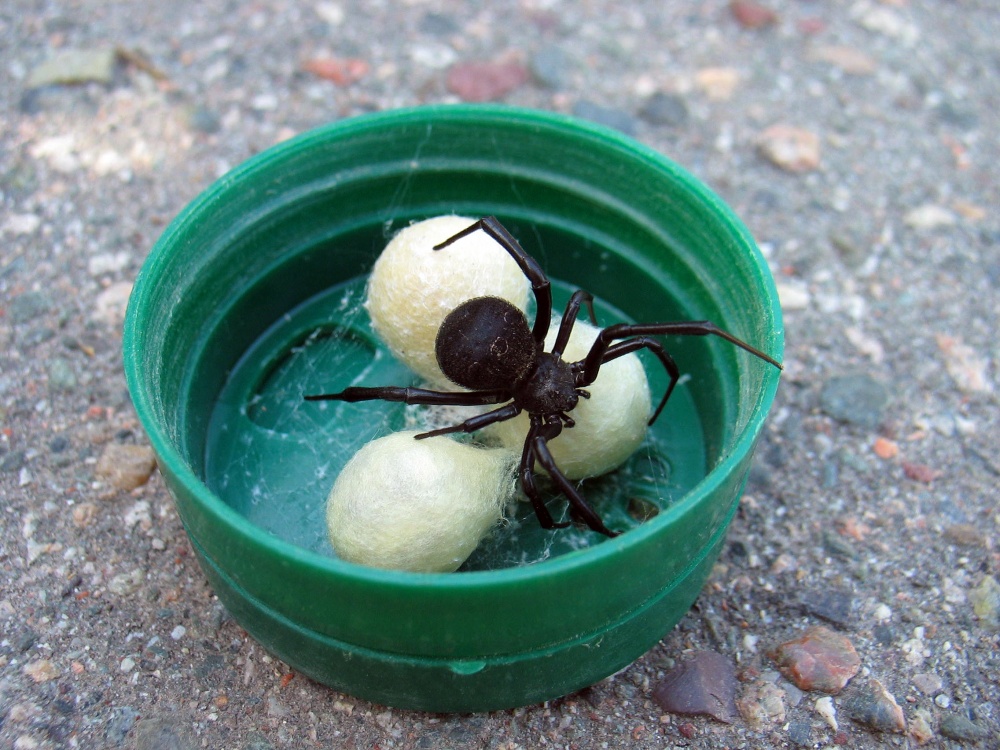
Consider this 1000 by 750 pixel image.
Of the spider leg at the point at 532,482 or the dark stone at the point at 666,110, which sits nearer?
the spider leg at the point at 532,482

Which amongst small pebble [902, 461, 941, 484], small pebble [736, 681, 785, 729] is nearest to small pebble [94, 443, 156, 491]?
small pebble [736, 681, 785, 729]

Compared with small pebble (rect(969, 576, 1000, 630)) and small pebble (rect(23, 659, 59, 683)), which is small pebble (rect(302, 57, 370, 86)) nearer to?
small pebble (rect(23, 659, 59, 683))

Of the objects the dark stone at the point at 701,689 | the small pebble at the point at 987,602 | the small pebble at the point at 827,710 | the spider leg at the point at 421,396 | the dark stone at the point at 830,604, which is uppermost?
the spider leg at the point at 421,396

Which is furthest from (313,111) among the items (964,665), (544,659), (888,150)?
(964,665)

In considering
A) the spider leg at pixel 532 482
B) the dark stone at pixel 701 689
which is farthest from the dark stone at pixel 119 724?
the dark stone at pixel 701 689

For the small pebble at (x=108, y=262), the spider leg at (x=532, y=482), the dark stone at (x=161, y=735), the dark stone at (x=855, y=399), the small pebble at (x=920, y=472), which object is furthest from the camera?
the small pebble at (x=108, y=262)

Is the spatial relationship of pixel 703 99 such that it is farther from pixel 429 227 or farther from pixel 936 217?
pixel 429 227

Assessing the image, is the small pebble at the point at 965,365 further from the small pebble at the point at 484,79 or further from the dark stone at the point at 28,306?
the dark stone at the point at 28,306
